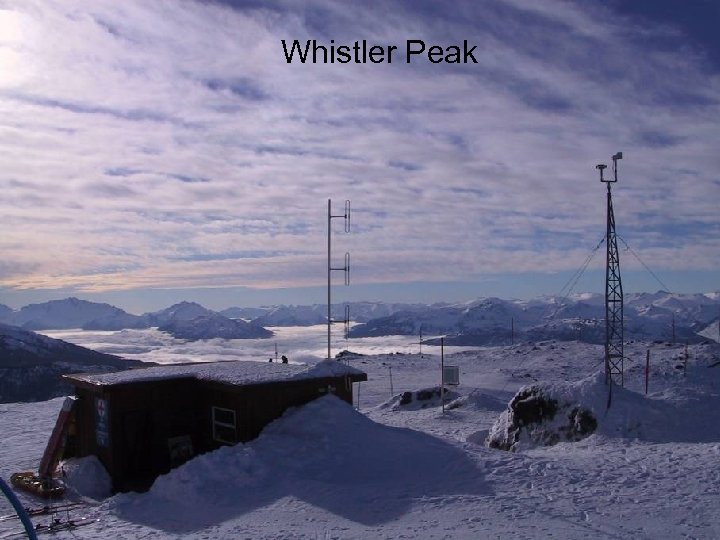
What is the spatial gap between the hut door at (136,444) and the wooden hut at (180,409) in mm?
→ 29

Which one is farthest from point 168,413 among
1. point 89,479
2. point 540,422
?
point 540,422

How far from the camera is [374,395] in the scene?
1747 inches

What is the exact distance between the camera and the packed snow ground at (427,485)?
39.0 feet

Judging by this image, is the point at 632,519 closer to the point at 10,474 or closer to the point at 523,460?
the point at 523,460

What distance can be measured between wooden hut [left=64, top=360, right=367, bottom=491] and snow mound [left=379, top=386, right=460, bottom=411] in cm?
1598

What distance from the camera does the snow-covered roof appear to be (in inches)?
750

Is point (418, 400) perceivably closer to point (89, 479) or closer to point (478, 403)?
point (478, 403)

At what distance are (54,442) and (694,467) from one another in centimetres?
1779

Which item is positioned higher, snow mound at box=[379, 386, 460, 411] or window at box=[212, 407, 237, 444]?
window at box=[212, 407, 237, 444]

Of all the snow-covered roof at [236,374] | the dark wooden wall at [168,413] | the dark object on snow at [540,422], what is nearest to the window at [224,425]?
the dark wooden wall at [168,413]

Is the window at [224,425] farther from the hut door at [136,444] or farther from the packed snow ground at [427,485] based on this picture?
the hut door at [136,444]

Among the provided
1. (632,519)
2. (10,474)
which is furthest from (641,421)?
(10,474)

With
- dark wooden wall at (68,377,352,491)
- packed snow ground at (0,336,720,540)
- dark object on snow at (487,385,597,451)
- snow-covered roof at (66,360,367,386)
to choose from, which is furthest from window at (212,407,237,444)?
dark object on snow at (487,385,597,451)

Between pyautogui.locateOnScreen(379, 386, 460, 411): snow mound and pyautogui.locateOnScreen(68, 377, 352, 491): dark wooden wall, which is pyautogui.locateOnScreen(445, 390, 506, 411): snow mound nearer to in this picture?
pyautogui.locateOnScreen(379, 386, 460, 411): snow mound
